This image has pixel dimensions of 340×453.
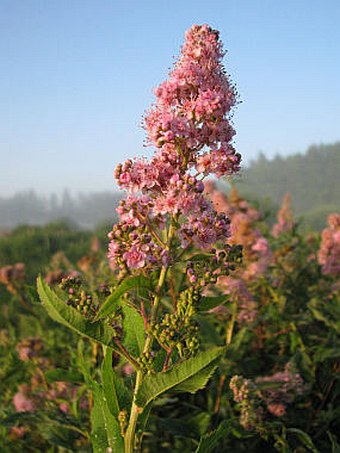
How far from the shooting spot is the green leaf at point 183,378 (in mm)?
1465

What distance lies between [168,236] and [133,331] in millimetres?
355

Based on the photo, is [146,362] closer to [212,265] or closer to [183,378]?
[183,378]

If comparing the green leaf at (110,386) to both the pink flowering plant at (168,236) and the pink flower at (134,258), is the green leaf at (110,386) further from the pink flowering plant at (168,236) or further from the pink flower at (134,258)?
the pink flower at (134,258)

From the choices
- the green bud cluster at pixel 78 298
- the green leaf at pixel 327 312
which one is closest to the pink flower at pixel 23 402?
the green bud cluster at pixel 78 298

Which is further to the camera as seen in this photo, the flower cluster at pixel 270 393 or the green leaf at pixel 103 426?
the flower cluster at pixel 270 393

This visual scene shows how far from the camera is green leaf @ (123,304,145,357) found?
1.71m

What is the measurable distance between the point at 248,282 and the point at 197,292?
202 cm

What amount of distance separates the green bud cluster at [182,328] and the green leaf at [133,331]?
139mm

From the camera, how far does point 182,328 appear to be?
158 cm

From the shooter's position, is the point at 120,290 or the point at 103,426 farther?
the point at 103,426

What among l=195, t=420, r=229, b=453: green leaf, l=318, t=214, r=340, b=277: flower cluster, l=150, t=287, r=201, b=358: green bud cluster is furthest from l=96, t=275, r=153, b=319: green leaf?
l=318, t=214, r=340, b=277: flower cluster

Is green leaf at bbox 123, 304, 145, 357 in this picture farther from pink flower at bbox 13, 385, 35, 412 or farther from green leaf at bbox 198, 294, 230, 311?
pink flower at bbox 13, 385, 35, 412

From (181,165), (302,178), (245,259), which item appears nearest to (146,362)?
(181,165)

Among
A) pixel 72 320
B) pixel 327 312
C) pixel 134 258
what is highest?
pixel 134 258
